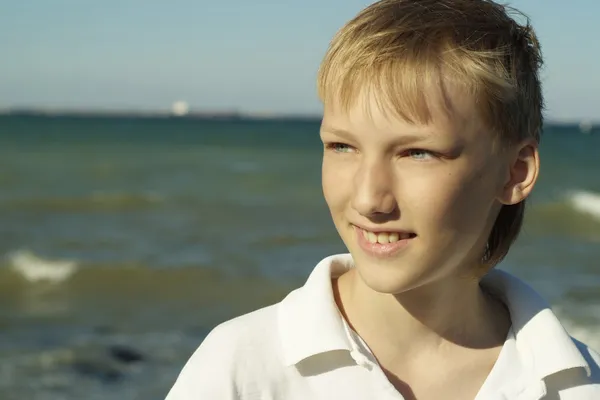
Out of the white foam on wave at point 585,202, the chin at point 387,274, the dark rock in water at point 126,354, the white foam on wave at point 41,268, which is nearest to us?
the chin at point 387,274

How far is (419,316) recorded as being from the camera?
7.18 ft

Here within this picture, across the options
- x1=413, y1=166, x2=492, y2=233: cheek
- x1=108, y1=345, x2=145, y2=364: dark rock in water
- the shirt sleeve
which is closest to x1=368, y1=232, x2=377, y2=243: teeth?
x1=413, y1=166, x2=492, y2=233: cheek

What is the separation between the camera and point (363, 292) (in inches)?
85.5

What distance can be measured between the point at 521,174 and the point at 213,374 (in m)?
0.88

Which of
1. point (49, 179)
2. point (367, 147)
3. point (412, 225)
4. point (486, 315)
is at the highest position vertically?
point (367, 147)

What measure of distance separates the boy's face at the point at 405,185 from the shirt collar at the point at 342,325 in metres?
0.14

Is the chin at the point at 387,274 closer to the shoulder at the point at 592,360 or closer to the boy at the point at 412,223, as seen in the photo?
the boy at the point at 412,223

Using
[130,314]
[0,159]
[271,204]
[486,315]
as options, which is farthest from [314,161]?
[486,315]

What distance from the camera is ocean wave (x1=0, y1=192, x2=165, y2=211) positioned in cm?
1662

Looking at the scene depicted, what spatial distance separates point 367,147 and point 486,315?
0.67m

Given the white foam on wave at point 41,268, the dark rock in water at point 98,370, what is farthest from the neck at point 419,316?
the white foam on wave at point 41,268

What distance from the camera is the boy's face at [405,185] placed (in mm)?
1944

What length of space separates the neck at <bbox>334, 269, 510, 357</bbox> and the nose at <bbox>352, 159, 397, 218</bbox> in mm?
290

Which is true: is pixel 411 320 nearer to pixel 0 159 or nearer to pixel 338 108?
pixel 338 108
